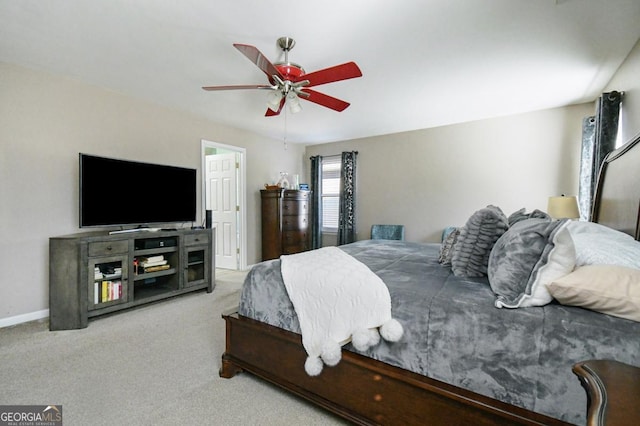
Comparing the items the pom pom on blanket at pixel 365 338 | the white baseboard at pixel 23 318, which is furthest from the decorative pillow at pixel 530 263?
the white baseboard at pixel 23 318

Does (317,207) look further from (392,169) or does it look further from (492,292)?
(492,292)

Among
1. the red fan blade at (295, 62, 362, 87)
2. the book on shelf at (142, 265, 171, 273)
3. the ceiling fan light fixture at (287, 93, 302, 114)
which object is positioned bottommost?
the book on shelf at (142, 265, 171, 273)

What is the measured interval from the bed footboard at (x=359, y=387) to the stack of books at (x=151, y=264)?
1.86m

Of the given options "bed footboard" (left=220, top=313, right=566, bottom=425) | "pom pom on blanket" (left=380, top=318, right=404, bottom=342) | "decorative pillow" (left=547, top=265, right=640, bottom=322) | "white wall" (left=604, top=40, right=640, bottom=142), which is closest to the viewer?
"decorative pillow" (left=547, top=265, right=640, bottom=322)

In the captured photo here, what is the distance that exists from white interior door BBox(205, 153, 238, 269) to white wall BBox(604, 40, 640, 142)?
15.7ft

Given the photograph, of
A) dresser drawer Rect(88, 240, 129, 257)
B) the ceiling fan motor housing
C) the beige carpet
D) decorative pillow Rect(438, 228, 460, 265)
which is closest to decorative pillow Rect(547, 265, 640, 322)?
decorative pillow Rect(438, 228, 460, 265)

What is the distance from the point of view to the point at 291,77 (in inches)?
85.4

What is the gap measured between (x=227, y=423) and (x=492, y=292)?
1474 mm

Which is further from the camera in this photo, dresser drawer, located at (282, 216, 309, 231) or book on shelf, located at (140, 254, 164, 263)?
dresser drawer, located at (282, 216, 309, 231)

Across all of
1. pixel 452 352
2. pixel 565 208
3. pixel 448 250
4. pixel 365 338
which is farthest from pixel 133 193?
pixel 565 208

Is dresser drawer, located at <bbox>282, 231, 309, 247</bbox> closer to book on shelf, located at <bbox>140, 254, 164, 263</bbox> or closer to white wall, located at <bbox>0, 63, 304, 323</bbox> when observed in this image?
book on shelf, located at <bbox>140, 254, 164, 263</bbox>

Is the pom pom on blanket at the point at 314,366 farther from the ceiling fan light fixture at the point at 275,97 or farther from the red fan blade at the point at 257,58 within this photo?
the ceiling fan light fixture at the point at 275,97

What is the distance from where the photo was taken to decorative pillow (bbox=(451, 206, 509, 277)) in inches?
61.7

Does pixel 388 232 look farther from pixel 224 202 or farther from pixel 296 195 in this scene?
pixel 224 202
